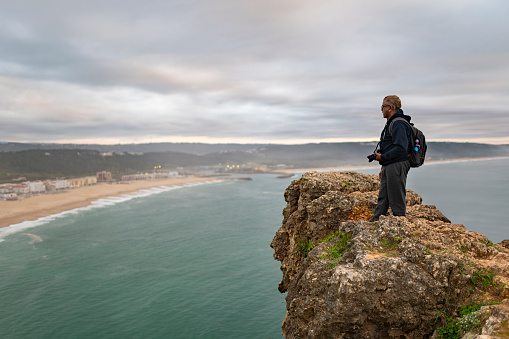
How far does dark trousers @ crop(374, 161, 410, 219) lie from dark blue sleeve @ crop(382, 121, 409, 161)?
1.26 ft

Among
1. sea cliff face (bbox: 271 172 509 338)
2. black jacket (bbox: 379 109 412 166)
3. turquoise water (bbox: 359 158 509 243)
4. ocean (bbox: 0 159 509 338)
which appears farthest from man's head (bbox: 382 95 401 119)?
turquoise water (bbox: 359 158 509 243)

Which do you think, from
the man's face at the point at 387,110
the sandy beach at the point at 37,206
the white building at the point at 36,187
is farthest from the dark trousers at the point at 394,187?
the white building at the point at 36,187

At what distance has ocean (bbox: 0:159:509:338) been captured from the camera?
23.7 m

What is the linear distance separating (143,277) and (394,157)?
32651mm

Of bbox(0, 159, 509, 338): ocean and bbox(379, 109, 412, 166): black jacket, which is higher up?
bbox(379, 109, 412, 166): black jacket

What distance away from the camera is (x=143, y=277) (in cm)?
3384

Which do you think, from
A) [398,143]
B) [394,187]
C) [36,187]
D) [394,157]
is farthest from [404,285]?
[36,187]

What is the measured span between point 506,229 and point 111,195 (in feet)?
375

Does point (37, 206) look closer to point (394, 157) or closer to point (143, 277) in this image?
point (143, 277)

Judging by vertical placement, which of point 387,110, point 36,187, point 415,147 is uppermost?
point 387,110

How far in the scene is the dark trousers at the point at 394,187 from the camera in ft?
28.1

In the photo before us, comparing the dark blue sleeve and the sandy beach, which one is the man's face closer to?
the dark blue sleeve

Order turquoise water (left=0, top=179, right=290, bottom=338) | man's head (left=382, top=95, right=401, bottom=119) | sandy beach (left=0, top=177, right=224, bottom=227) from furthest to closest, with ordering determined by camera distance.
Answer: sandy beach (left=0, top=177, right=224, bottom=227) < turquoise water (left=0, top=179, right=290, bottom=338) < man's head (left=382, top=95, right=401, bottom=119)

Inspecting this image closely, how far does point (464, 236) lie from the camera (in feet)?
25.4
